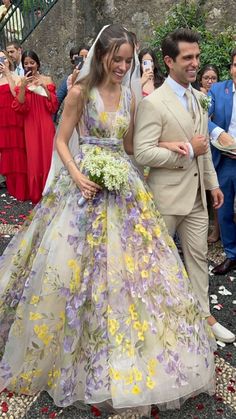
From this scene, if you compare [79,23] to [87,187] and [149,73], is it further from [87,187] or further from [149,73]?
[87,187]

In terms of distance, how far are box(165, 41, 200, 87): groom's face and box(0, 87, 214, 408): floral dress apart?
0.34 m

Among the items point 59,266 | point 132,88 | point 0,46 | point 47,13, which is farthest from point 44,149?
point 0,46

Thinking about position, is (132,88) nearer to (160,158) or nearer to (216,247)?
(160,158)

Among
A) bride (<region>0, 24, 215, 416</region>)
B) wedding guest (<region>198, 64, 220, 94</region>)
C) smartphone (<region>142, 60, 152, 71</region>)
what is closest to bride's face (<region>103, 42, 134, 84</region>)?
bride (<region>0, 24, 215, 416</region>)

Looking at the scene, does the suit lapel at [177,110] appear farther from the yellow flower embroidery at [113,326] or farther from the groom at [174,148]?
the yellow flower embroidery at [113,326]

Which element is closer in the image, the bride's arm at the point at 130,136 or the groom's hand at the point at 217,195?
the bride's arm at the point at 130,136

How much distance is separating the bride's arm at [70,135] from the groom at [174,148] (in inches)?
16.2

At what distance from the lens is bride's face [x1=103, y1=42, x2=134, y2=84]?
9.34 feet

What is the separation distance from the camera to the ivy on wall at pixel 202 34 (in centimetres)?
836

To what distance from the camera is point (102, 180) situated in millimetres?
2830

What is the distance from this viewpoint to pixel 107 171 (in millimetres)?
2791

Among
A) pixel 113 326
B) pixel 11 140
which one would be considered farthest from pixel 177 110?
pixel 11 140

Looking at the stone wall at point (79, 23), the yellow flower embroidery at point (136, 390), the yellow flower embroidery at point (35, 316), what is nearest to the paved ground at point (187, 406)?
the yellow flower embroidery at point (136, 390)

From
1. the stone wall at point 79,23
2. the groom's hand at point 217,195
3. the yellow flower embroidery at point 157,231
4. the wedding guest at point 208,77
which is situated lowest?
the yellow flower embroidery at point 157,231
